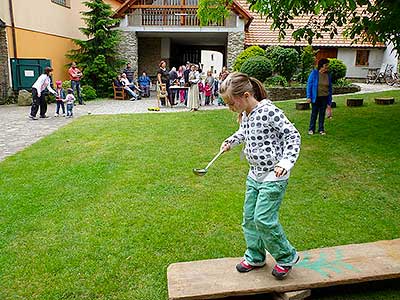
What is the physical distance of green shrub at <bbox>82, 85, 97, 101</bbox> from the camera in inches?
745

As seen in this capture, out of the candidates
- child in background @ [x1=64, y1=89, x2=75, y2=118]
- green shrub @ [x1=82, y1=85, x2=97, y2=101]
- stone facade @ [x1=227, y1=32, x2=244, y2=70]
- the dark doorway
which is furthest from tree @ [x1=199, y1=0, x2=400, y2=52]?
the dark doorway

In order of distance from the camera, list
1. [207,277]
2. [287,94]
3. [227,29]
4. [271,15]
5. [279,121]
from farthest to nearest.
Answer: [227,29]
[287,94]
[271,15]
[207,277]
[279,121]

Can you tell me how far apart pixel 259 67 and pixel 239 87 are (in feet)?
45.7

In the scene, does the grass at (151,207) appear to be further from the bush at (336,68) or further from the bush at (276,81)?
the bush at (336,68)

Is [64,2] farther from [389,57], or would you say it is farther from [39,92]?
[389,57]

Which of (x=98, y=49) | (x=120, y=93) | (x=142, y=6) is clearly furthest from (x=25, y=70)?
(x=142, y=6)

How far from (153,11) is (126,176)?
1667cm

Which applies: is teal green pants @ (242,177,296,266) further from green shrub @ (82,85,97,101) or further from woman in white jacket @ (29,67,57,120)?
green shrub @ (82,85,97,101)

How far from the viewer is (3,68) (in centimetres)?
1614

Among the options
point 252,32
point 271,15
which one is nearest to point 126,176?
point 271,15

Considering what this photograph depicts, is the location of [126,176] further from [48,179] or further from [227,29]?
[227,29]

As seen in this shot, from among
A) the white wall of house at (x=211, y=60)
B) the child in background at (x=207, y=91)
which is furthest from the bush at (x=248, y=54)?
the white wall of house at (x=211, y=60)

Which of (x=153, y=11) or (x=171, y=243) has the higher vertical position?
(x=153, y=11)

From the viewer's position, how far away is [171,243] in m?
Result: 4.06
